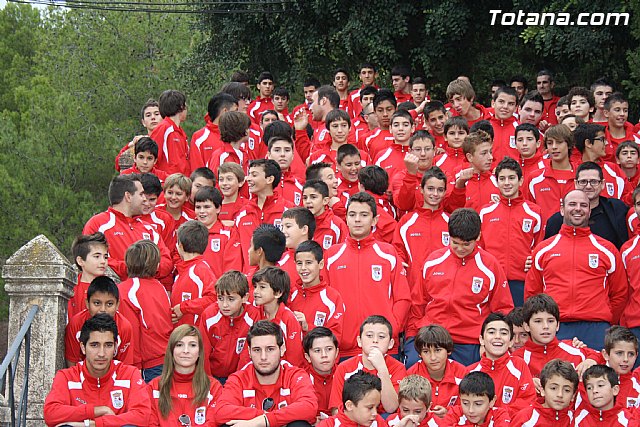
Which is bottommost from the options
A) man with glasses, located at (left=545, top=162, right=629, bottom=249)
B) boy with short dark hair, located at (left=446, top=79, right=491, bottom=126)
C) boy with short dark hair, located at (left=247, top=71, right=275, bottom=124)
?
man with glasses, located at (left=545, top=162, right=629, bottom=249)

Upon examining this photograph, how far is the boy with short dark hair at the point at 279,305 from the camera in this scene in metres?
8.88

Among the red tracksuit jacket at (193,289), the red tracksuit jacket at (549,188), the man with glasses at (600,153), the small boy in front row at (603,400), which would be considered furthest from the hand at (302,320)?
the man with glasses at (600,153)

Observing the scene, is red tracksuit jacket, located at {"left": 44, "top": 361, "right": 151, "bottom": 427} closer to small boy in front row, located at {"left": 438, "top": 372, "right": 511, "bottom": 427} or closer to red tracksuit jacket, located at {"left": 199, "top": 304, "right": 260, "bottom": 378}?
red tracksuit jacket, located at {"left": 199, "top": 304, "right": 260, "bottom": 378}

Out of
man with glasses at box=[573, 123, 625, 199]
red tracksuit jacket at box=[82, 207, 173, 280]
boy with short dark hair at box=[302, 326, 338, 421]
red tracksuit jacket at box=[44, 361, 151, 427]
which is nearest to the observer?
red tracksuit jacket at box=[44, 361, 151, 427]

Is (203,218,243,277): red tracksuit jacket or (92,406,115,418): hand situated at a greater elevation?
(203,218,243,277): red tracksuit jacket

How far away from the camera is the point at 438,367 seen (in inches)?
338

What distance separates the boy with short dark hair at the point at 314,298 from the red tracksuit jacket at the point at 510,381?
1318 mm

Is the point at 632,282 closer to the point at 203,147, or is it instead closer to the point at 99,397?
the point at 99,397

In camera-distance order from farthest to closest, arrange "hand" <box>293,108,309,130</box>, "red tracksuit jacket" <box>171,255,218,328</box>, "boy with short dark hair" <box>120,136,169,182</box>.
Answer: "hand" <box>293,108,309,130</box> < "boy with short dark hair" <box>120,136,169,182</box> < "red tracksuit jacket" <box>171,255,218,328</box>

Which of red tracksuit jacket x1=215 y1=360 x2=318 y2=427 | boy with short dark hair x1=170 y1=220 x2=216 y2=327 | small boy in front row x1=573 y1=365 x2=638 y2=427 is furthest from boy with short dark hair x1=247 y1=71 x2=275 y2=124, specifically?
small boy in front row x1=573 y1=365 x2=638 y2=427

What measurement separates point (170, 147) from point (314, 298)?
437 cm

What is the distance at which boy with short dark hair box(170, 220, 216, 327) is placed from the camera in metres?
9.37

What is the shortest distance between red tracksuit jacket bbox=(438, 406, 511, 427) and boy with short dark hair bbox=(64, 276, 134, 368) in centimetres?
270

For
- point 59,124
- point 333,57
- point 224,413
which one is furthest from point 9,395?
point 59,124
